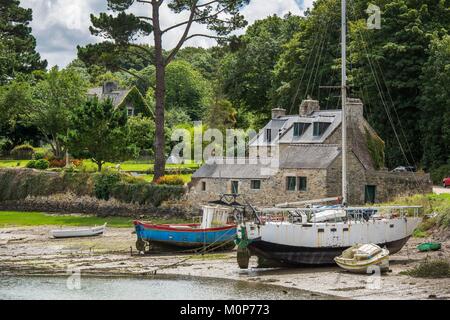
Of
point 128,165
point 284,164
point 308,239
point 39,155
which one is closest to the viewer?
point 308,239

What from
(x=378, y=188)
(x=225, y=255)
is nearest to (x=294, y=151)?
(x=378, y=188)

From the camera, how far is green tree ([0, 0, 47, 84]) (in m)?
105

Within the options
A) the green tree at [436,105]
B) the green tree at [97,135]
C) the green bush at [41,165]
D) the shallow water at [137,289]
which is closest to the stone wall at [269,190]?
the green tree at [97,135]

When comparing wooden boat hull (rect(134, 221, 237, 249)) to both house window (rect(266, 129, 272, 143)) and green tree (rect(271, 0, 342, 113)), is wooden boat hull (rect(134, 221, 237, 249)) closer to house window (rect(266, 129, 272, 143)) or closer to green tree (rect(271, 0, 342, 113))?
house window (rect(266, 129, 272, 143))

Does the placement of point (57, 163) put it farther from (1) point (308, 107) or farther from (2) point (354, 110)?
(2) point (354, 110)

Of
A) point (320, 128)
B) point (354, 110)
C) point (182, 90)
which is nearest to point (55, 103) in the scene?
point (320, 128)

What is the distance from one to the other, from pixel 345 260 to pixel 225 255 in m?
8.87

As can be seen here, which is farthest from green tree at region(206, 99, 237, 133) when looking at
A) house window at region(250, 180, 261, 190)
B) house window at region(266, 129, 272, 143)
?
house window at region(250, 180, 261, 190)

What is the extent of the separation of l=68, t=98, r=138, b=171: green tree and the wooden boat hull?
22.5 meters

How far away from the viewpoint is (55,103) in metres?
81.2

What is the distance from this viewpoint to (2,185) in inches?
2768

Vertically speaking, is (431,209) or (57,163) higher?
(57,163)

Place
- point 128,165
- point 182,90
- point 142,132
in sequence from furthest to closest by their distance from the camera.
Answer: point 182,90
point 142,132
point 128,165

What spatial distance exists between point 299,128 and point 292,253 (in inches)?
976
